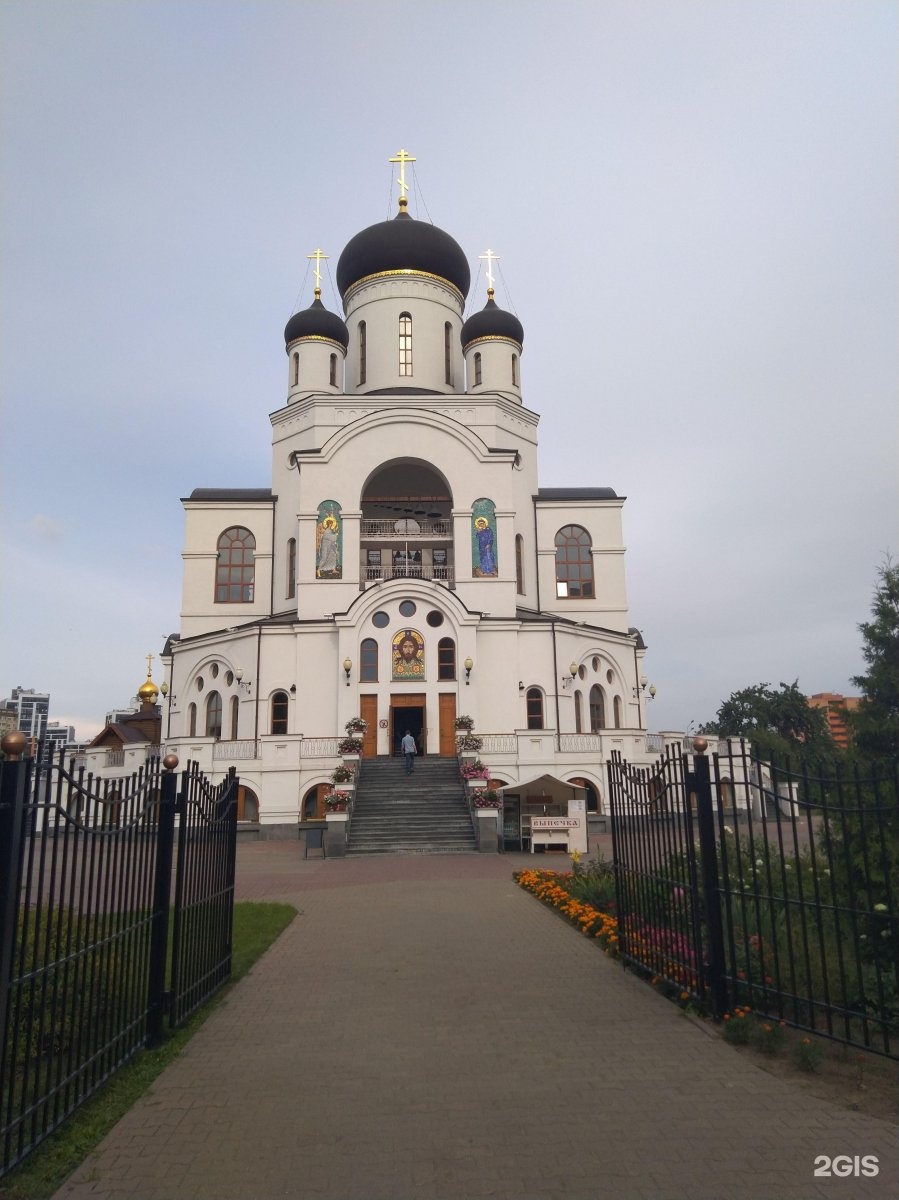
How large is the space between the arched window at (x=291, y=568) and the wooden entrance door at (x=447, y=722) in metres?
7.72

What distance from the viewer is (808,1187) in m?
4.10

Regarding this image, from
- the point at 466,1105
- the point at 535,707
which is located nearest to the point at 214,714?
the point at 535,707

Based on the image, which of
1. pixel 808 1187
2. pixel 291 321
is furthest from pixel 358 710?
pixel 808 1187

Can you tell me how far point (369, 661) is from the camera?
27.4 metres

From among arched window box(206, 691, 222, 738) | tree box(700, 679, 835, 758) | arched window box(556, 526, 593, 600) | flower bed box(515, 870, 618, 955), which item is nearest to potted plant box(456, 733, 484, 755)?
flower bed box(515, 870, 618, 955)

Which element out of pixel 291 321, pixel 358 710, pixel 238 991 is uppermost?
pixel 291 321

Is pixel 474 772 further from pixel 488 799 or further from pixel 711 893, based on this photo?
pixel 711 893

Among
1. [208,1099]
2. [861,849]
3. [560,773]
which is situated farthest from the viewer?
[560,773]

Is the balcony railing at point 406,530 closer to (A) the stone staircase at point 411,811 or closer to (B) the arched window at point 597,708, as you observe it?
(B) the arched window at point 597,708

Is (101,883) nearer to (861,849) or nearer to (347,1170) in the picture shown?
(347,1170)

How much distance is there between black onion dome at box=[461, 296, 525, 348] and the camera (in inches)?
1385

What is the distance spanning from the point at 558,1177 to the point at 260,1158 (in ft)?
5.02

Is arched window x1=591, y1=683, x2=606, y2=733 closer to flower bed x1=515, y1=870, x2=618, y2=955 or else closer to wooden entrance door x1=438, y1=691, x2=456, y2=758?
wooden entrance door x1=438, y1=691, x2=456, y2=758

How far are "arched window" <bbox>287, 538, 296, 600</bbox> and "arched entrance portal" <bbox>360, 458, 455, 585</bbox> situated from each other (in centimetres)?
251
